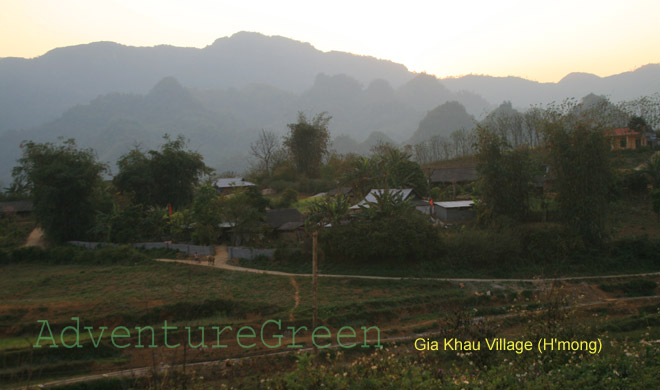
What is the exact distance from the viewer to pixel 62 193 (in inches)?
1190

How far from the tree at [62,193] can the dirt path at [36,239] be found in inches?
52.6

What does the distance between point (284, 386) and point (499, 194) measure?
19.7 m

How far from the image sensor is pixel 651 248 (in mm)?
20969

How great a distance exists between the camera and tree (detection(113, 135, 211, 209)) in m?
33.5

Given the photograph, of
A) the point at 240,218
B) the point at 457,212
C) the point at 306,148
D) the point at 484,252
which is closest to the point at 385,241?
the point at 484,252

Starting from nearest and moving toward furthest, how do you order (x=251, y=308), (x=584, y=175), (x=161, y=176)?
1. (x=251, y=308)
2. (x=584, y=175)
3. (x=161, y=176)

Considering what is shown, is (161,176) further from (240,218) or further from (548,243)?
(548,243)

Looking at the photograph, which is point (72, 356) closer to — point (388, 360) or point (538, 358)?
point (388, 360)

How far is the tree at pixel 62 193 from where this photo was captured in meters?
30.2

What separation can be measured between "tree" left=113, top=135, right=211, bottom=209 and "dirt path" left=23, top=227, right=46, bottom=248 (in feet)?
22.1

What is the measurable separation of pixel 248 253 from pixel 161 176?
15.5 metres

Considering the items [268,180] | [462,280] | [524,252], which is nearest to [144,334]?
[462,280]

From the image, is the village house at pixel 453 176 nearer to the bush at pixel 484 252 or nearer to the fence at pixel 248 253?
the bush at pixel 484 252

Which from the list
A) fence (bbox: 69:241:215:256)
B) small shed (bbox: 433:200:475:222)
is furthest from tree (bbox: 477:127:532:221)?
fence (bbox: 69:241:215:256)
